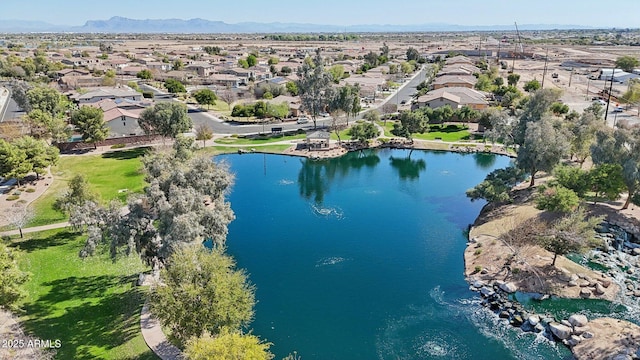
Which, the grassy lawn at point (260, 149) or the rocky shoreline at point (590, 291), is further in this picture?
the grassy lawn at point (260, 149)

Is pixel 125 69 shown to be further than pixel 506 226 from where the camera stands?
Yes

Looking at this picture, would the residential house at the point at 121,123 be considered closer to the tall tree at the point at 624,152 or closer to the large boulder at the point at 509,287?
the large boulder at the point at 509,287

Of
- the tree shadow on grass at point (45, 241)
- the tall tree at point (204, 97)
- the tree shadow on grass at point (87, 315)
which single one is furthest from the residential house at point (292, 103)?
A: the tree shadow on grass at point (87, 315)

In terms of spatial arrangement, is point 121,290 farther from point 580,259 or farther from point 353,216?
point 580,259

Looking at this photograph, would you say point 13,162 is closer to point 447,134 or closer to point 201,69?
point 447,134

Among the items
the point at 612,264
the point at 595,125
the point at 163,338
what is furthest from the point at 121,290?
the point at 595,125

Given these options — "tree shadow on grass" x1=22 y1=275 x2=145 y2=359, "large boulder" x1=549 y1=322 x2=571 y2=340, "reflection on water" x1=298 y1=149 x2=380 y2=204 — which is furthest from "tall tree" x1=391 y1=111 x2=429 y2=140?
"tree shadow on grass" x1=22 y1=275 x2=145 y2=359

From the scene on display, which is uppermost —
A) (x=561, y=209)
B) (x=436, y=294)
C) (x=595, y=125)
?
(x=595, y=125)
